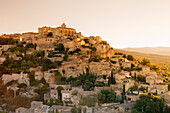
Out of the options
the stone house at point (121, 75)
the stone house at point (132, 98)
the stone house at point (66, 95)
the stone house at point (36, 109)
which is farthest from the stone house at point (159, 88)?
the stone house at point (36, 109)

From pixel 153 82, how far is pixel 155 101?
6443 millimetres

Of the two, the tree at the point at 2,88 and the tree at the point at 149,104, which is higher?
the tree at the point at 2,88

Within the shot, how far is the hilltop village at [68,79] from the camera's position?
23.7 metres

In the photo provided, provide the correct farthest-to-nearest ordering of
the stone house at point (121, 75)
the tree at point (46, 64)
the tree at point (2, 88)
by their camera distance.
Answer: the tree at point (46, 64)
the stone house at point (121, 75)
the tree at point (2, 88)

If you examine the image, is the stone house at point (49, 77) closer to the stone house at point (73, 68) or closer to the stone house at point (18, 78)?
the stone house at point (73, 68)

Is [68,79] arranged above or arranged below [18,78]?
below

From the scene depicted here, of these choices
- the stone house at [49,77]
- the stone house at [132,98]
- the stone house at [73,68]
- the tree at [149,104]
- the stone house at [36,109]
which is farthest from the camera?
the stone house at [73,68]

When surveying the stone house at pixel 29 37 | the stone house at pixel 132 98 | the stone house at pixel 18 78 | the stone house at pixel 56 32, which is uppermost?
the stone house at pixel 56 32

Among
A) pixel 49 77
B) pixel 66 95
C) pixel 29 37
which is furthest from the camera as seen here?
pixel 29 37

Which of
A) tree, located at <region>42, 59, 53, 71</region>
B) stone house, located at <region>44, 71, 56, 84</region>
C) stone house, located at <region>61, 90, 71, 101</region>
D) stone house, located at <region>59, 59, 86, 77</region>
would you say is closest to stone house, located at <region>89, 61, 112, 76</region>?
stone house, located at <region>59, 59, 86, 77</region>

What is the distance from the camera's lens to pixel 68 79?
29969 millimetres

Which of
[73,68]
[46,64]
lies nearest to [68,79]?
[73,68]

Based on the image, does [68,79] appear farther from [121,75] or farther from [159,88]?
[159,88]

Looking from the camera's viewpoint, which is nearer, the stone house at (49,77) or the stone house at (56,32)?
the stone house at (49,77)
